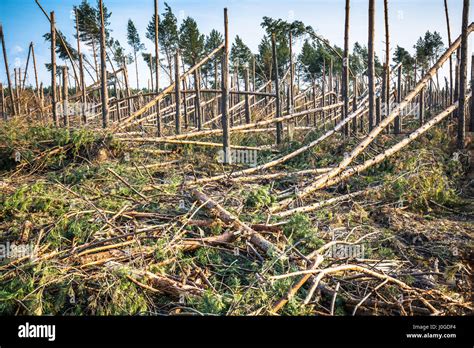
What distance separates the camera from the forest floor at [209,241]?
94.8 inches

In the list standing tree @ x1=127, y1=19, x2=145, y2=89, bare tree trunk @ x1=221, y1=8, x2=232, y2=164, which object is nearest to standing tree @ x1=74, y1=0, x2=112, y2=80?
standing tree @ x1=127, y1=19, x2=145, y2=89

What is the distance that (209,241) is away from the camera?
10.3 ft

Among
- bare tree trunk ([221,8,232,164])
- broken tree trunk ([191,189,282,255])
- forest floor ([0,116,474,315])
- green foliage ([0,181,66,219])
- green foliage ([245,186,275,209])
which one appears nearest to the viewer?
forest floor ([0,116,474,315])

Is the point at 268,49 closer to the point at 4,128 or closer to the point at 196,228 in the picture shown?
the point at 4,128

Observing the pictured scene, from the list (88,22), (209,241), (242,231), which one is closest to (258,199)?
(242,231)

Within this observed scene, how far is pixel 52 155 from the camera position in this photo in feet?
19.0

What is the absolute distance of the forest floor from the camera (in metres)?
2.41
